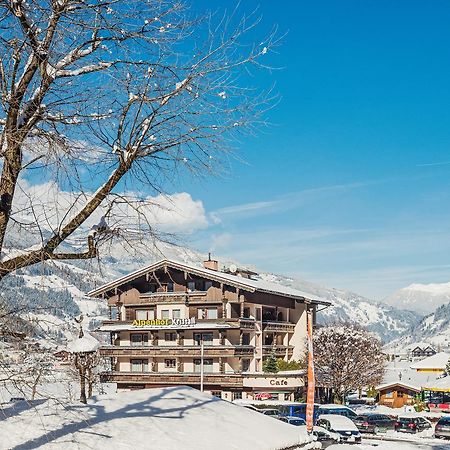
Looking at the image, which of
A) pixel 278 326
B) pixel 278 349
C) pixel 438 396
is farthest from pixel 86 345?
pixel 438 396

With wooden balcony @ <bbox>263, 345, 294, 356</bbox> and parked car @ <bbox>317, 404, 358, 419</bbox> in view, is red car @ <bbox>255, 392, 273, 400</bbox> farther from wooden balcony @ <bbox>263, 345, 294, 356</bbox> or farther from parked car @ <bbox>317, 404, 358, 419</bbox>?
wooden balcony @ <bbox>263, 345, 294, 356</bbox>

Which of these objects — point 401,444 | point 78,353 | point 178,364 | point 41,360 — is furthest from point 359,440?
point 41,360

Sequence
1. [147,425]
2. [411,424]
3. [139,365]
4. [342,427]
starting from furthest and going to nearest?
1. [139,365]
2. [411,424]
3. [342,427]
4. [147,425]

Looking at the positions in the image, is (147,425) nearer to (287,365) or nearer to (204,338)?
(204,338)

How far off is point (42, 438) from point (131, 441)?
1.51 metres

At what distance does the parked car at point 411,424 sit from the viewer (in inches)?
1862

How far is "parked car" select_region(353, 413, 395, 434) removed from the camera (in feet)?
157

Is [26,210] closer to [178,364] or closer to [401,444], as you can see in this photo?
[401,444]

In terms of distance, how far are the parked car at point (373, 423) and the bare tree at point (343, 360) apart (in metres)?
15.0

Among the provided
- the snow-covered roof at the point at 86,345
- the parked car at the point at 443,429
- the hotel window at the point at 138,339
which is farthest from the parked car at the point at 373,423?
the snow-covered roof at the point at 86,345

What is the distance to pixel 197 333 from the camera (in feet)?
180

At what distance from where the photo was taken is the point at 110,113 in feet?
31.2

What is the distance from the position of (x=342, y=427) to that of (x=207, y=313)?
18968mm

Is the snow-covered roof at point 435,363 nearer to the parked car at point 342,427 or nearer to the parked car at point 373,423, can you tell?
the parked car at point 373,423
